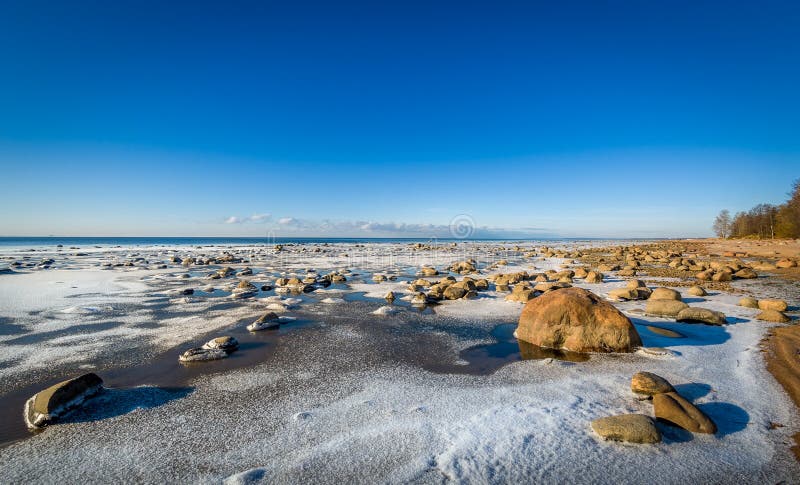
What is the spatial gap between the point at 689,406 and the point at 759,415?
1008 mm

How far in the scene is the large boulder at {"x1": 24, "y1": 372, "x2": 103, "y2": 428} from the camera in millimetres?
4133

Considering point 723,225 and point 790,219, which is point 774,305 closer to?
point 790,219

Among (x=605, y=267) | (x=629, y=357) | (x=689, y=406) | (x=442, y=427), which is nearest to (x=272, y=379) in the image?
(x=442, y=427)

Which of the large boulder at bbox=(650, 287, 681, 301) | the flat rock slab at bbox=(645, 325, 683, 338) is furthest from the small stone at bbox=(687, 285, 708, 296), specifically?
the flat rock slab at bbox=(645, 325, 683, 338)

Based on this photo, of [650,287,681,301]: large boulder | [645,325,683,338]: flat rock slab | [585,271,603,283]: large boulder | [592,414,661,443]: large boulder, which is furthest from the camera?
[585,271,603,283]: large boulder

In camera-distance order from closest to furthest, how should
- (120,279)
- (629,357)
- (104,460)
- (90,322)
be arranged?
(104,460) → (629,357) → (90,322) → (120,279)

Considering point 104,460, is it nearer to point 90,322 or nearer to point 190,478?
point 190,478

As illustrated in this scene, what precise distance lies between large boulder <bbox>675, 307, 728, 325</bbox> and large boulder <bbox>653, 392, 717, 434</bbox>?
5555 mm

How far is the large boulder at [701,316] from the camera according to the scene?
26.8ft

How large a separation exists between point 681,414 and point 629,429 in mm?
801

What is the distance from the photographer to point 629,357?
6297 mm

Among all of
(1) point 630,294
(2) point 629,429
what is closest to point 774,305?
(1) point 630,294

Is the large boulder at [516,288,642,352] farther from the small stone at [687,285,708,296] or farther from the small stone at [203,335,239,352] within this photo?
the small stone at [687,285,708,296]

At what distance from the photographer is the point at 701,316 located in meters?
8.37
